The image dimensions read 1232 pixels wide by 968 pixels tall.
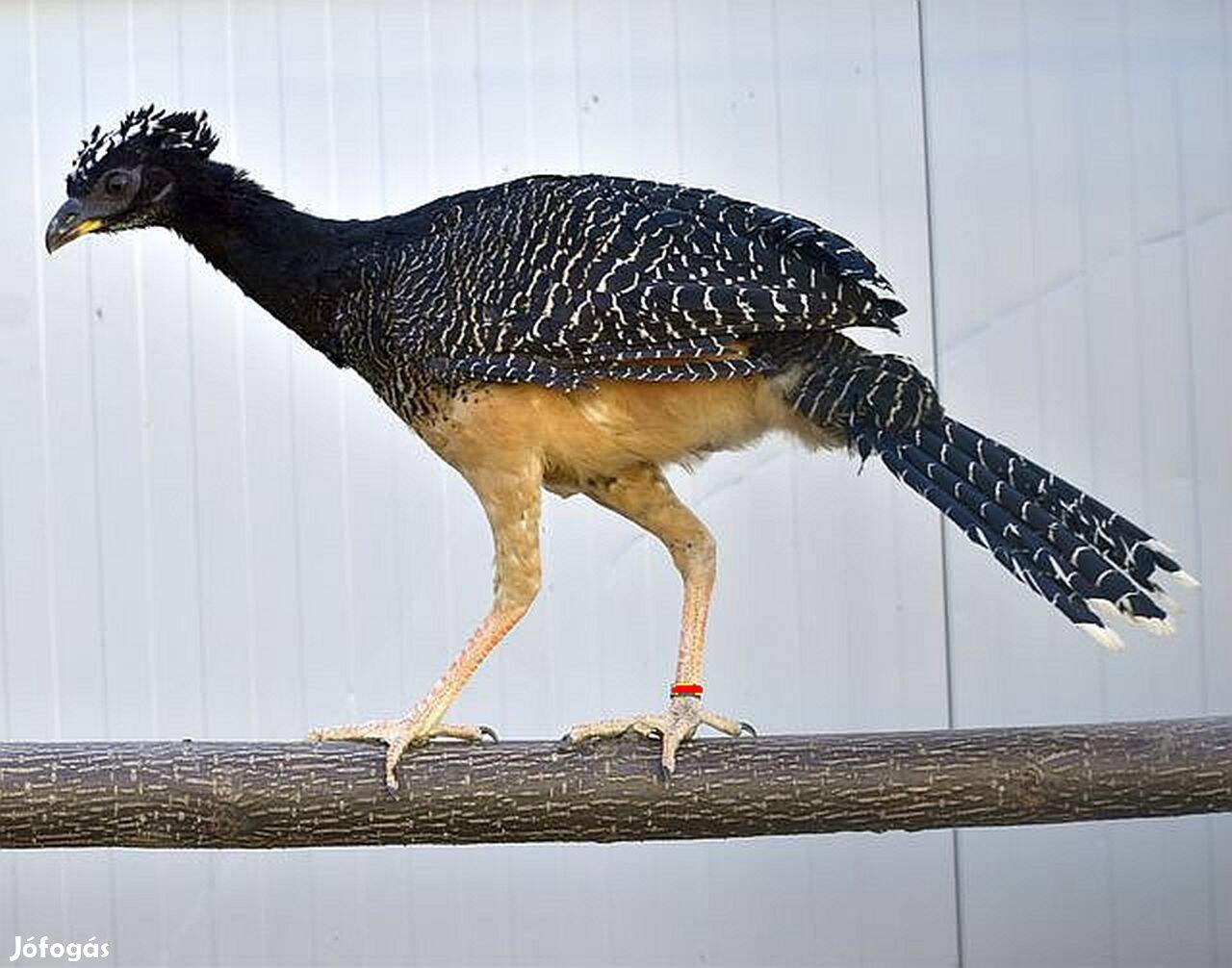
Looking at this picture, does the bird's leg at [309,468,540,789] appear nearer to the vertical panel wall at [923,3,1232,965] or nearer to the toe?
the toe

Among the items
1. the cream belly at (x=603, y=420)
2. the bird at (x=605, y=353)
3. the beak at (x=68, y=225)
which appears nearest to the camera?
the bird at (x=605, y=353)

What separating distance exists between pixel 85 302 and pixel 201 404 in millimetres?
380

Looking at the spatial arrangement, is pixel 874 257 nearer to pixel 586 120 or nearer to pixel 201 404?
pixel 586 120

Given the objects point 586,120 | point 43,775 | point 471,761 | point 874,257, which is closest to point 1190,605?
point 874,257

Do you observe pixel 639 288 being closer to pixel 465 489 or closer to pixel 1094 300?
pixel 465 489

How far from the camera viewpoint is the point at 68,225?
131 inches

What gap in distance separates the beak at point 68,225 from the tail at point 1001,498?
4.44 ft

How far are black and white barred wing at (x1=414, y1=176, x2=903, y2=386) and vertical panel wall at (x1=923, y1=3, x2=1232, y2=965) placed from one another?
54.3 inches

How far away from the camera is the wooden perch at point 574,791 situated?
2889 mm

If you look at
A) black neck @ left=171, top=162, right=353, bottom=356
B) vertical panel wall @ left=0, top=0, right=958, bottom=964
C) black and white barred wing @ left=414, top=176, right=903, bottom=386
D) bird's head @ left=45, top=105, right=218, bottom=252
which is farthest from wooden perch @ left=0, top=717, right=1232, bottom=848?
vertical panel wall @ left=0, top=0, right=958, bottom=964

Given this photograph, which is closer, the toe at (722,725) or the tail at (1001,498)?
the tail at (1001,498)

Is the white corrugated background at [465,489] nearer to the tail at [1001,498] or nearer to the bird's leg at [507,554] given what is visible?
the bird's leg at [507,554]

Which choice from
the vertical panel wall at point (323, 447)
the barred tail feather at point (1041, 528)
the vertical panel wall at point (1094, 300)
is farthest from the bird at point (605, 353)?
the vertical panel wall at point (1094, 300)

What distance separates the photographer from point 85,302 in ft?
14.5
